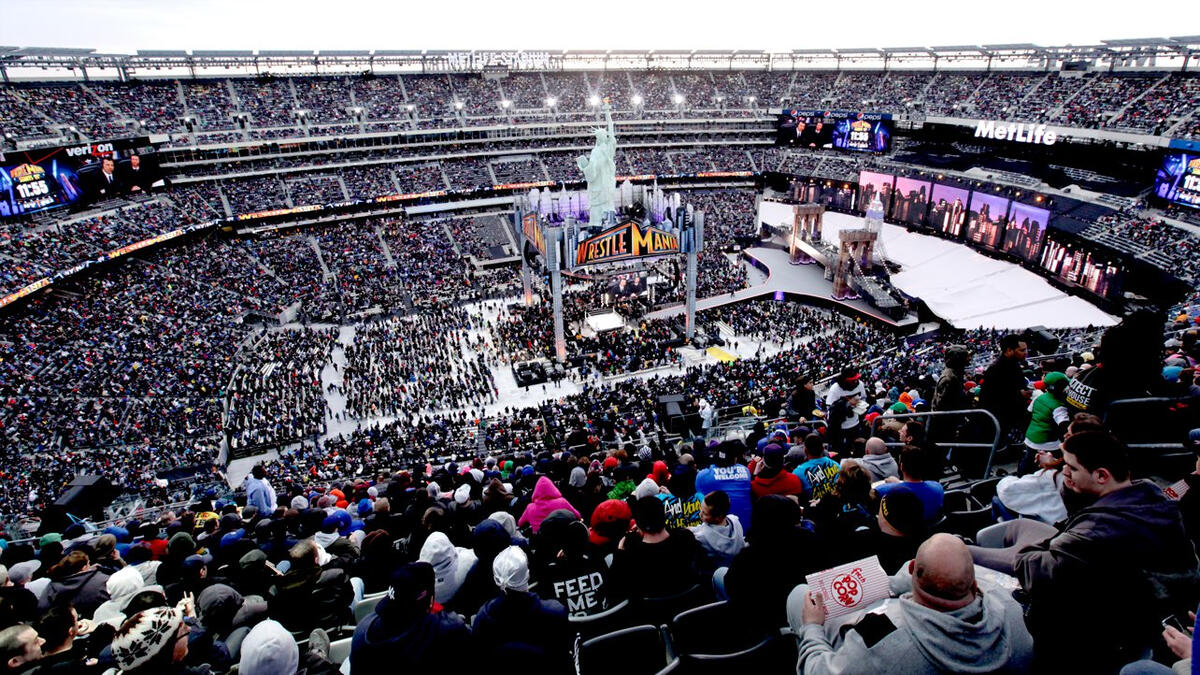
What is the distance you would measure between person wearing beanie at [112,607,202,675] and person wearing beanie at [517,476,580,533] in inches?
159

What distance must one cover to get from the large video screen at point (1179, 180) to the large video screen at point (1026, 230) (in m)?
6.29

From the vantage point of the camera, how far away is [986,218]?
44.2m

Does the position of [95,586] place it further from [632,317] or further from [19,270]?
[19,270]

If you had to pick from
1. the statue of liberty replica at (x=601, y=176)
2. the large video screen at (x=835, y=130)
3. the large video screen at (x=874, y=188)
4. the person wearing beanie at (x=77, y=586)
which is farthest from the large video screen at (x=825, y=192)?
the person wearing beanie at (x=77, y=586)

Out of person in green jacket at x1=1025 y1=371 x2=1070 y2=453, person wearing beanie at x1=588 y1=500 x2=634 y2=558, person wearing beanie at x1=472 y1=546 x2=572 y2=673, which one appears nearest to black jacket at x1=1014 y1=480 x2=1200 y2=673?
person wearing beanie at x1=472 y1=546 x2=572 y2=673

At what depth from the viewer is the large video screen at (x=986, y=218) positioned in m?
42.8

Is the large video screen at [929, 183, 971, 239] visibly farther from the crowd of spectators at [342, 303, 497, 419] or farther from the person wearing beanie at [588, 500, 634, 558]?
the person wearing beanie at [588, 500, 634, 558]

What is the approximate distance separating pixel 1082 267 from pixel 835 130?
105ft

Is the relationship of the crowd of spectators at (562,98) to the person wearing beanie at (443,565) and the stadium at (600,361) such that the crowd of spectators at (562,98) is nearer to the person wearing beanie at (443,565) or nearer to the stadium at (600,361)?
the stadium at (600,361)

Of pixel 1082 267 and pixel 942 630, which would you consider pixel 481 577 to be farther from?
pixel 1082 267

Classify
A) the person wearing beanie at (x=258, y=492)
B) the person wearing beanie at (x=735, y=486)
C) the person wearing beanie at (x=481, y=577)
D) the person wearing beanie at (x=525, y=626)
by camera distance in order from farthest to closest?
the person wearing beanie at (x=258, y=492)
the person wearing beanie at (x=735, y=486)
the person wearing beanie at (x=481, y=577)
the person wearing beanie at (x=525, y=626)

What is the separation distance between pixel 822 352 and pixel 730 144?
44.5 meters

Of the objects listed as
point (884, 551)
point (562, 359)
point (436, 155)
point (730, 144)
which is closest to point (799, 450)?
point (884, 551)

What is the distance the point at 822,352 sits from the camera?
94.8 feet
